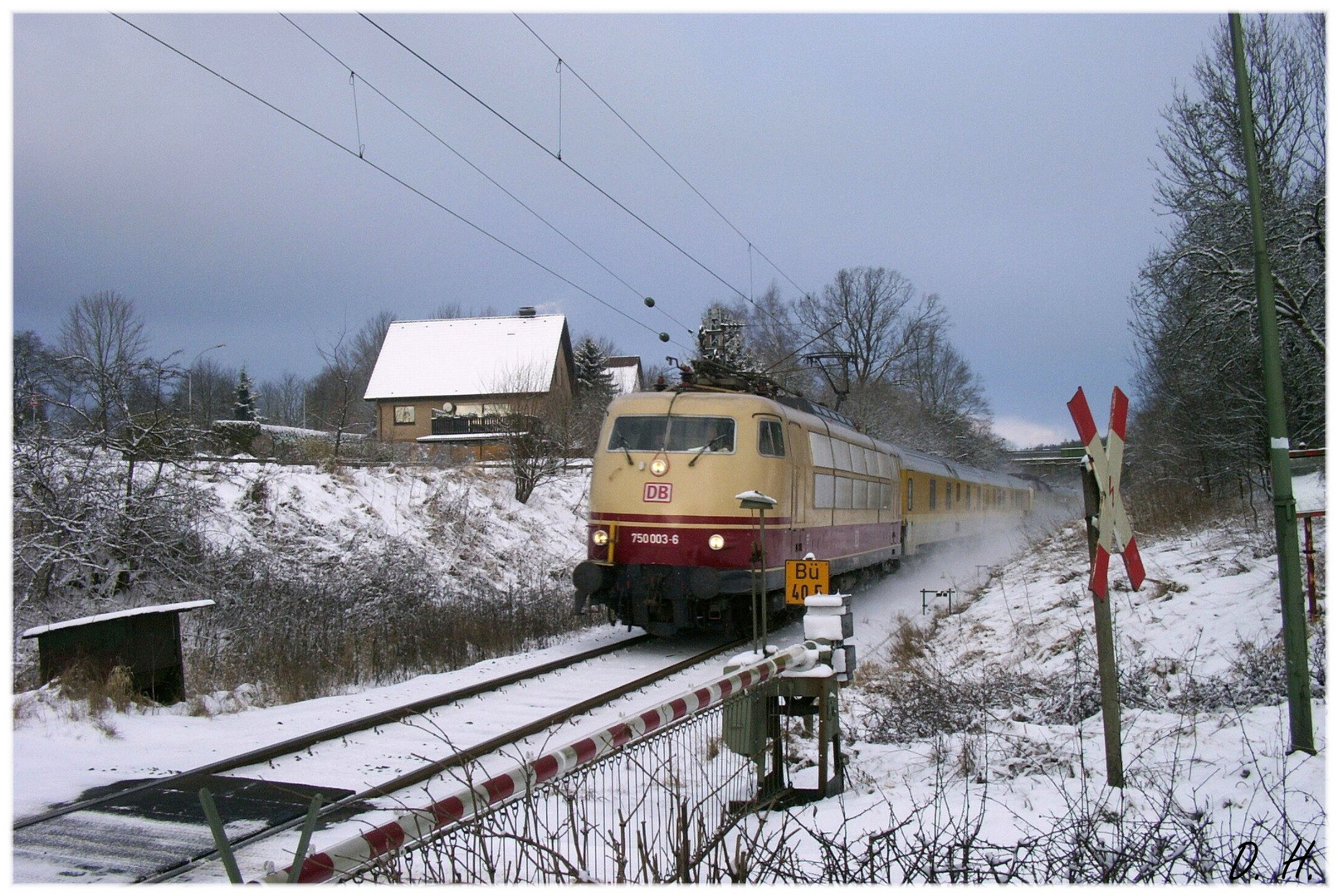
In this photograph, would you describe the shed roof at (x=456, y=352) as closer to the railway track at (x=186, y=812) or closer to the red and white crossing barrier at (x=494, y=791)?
the railway track at (x=186, y=812)

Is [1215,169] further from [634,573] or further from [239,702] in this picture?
[239,702]

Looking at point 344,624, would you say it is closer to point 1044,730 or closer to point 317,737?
point 317,737

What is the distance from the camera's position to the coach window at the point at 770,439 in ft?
38.9

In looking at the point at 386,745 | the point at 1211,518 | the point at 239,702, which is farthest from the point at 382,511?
the point at 1211,518

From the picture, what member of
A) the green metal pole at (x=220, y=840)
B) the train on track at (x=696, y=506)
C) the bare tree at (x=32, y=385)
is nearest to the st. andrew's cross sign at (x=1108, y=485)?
the green metal pole at (x=220, y=840)

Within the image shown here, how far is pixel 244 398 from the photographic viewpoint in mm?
61438

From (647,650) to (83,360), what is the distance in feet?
29.0

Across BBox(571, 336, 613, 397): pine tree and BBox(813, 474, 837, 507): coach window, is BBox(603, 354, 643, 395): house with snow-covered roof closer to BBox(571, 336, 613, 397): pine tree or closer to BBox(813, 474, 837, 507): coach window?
BBox(571, 336, 613, 397): pine tree

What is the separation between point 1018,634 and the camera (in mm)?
11266

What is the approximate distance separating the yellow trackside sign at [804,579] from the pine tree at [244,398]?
48379 mm

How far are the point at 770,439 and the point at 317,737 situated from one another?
6.54 metres

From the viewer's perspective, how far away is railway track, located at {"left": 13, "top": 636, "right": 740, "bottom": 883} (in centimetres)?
493

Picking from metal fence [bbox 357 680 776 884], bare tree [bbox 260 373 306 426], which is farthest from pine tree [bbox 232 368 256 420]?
metal fence [bbox 357 680 776 884]

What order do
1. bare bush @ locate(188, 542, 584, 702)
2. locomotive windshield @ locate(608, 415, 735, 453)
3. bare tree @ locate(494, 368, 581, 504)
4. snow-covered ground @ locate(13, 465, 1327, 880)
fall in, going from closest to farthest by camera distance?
snow-covered ground @ locate(13, 465, 1327, 880), bare bush @ locate(188, 542, 584, 702), locomotive windshield @ locate(608, 415, 735, 453), bare tree @ locate(494, 368, 581, 504)
